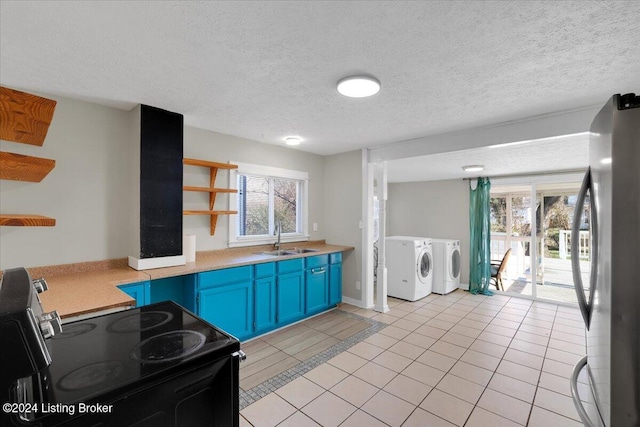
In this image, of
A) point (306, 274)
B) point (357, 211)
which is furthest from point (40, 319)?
point (357, 211)

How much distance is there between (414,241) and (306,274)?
6.58 ft

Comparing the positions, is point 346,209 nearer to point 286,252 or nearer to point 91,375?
point 286,252

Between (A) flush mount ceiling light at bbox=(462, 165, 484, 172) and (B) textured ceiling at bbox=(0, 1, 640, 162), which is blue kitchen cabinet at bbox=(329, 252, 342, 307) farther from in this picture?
(A) flush mount ceiling light at bbox=(462, 165, 484, 172)

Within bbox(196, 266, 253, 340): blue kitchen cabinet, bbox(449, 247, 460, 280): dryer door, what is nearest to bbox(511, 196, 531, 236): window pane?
bbox(449, 247, 460, 280): dryer door

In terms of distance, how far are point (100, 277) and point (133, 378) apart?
6.35ft

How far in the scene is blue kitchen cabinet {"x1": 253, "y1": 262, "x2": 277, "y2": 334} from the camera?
3066mm

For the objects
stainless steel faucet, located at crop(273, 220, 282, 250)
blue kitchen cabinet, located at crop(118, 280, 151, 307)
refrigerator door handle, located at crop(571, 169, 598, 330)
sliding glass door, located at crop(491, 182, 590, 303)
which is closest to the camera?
refrigerator door handle, located at crop(571, 169, 598, 330)

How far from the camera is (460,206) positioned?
5727 mm

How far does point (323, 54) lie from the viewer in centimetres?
171

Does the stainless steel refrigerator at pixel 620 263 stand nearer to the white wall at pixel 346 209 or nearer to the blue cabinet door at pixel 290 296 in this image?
the blue cabinet door at pixel 290 296

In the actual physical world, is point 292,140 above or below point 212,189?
above

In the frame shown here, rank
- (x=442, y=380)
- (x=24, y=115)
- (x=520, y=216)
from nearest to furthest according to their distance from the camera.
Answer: (x=24, y=115) → (x=442, y=380) → (x=520, y=216)

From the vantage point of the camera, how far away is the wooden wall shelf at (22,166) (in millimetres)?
1724

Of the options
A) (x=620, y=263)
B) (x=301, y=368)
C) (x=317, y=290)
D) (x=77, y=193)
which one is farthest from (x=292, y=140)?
(x=620, y=263)
